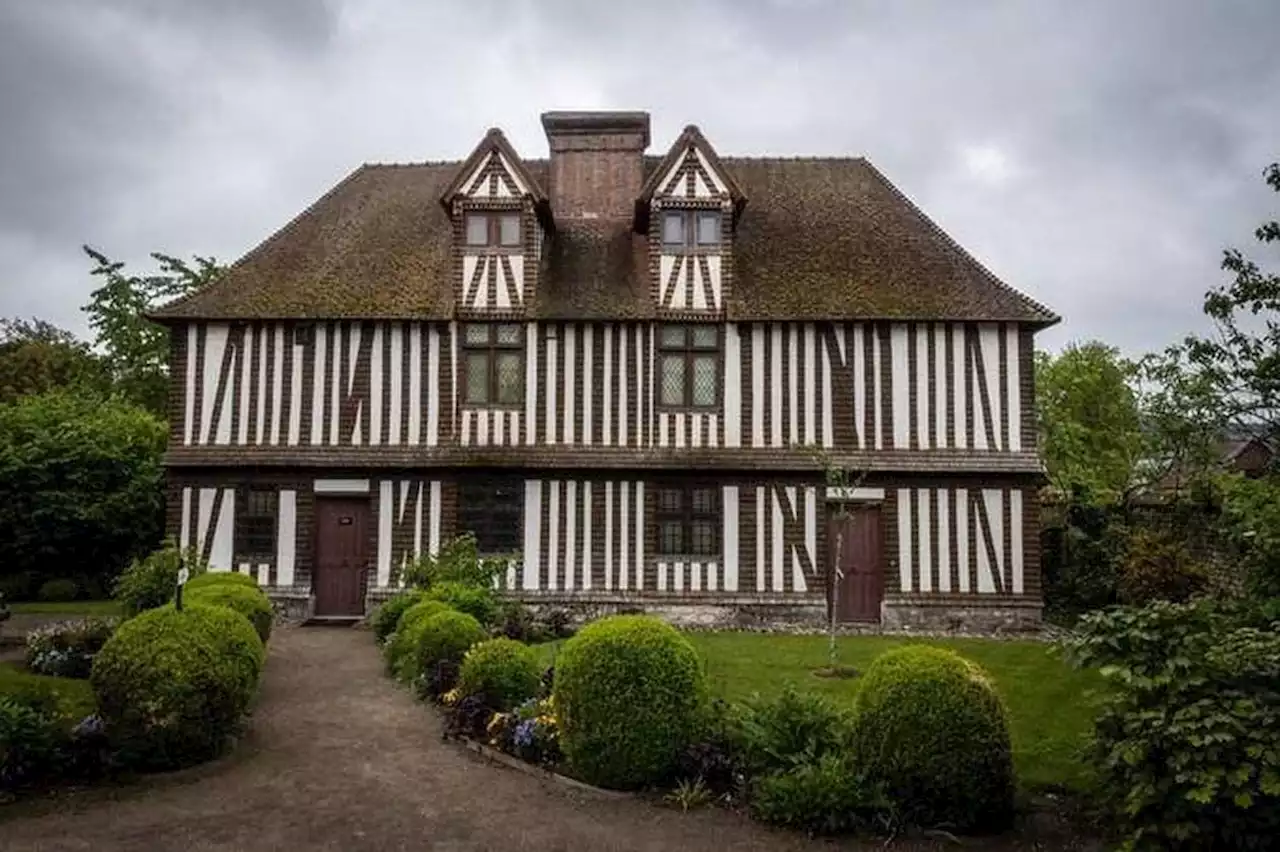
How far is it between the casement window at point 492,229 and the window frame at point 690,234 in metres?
2.79

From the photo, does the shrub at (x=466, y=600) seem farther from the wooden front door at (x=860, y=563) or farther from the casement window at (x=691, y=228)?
the casement window at (x=691, y=228)

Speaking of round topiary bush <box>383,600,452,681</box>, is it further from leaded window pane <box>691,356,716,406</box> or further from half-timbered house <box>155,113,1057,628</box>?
leaded window pane <box>691,356,716,406</box>

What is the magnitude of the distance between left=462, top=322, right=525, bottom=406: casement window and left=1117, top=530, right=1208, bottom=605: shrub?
11436mm

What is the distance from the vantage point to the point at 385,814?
785 cm

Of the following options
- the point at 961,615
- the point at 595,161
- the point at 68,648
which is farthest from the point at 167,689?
the point at 595,161

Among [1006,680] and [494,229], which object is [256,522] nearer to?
[494,229]

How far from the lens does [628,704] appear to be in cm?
838

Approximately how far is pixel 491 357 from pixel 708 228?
4804 mm

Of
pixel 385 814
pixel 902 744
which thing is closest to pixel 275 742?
pixel 385 814

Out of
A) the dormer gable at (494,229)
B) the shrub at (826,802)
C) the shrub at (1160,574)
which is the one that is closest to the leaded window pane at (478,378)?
the dormer gable at (494,229)

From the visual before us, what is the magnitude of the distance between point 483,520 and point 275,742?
28.0 feet

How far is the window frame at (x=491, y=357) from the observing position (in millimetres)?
18453

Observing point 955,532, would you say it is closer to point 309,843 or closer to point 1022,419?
point 1022,419

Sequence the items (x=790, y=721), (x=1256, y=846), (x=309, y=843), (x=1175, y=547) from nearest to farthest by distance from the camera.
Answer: (x=1256, y=846) < (x=309, y=843) < (x=790, y=721) < (x=1175, y=547)
